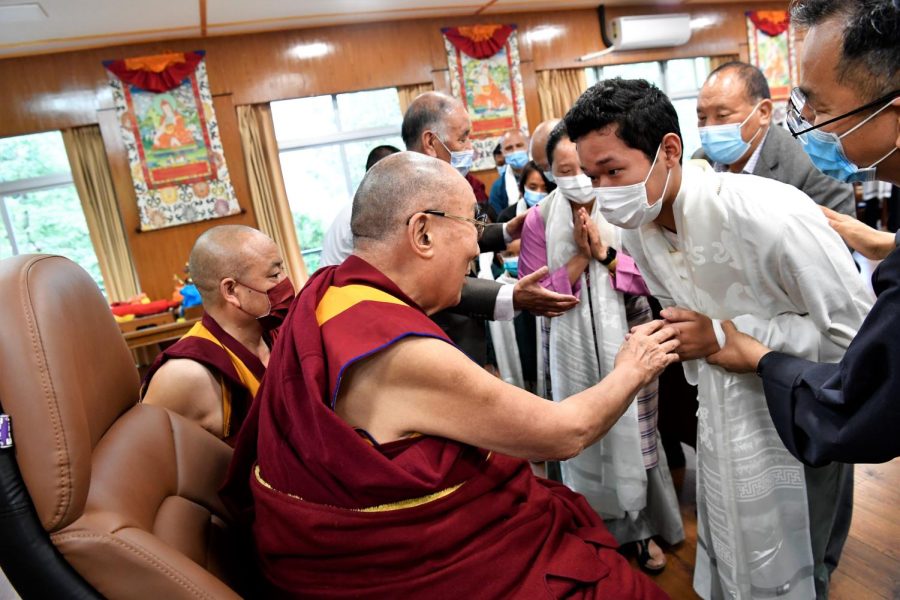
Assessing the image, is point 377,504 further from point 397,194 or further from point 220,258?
point 220,258

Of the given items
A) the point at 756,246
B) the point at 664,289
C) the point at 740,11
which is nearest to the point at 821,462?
the point at 756,246

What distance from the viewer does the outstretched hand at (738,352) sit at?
4.00 ft

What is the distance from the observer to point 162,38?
5.74 meters

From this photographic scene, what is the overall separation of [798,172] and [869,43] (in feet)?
5.32

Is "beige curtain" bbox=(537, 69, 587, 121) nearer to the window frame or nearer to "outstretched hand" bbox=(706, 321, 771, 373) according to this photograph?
the window frame

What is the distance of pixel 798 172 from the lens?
2.24 m

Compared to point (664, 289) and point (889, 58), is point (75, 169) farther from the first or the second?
point (889, 58)

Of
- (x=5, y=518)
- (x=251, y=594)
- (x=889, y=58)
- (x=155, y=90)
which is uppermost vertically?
(x=155, y=90)

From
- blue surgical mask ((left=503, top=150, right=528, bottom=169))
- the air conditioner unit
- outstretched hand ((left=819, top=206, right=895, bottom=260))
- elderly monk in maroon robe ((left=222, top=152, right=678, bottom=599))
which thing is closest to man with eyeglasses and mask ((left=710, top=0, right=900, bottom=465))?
elderly monk in maroon robe ((left=222, top=152, right=678, bottom=599))

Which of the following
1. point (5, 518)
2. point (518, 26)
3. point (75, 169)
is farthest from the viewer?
point (518, 26)

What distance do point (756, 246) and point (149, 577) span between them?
4.28ft

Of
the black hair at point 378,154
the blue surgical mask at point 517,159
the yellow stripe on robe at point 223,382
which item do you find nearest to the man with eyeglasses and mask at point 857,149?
the yellow stripe on robe at point 223,382

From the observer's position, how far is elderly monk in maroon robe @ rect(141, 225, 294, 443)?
4.79ft

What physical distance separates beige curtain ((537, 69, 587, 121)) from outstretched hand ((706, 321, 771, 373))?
6540mm
